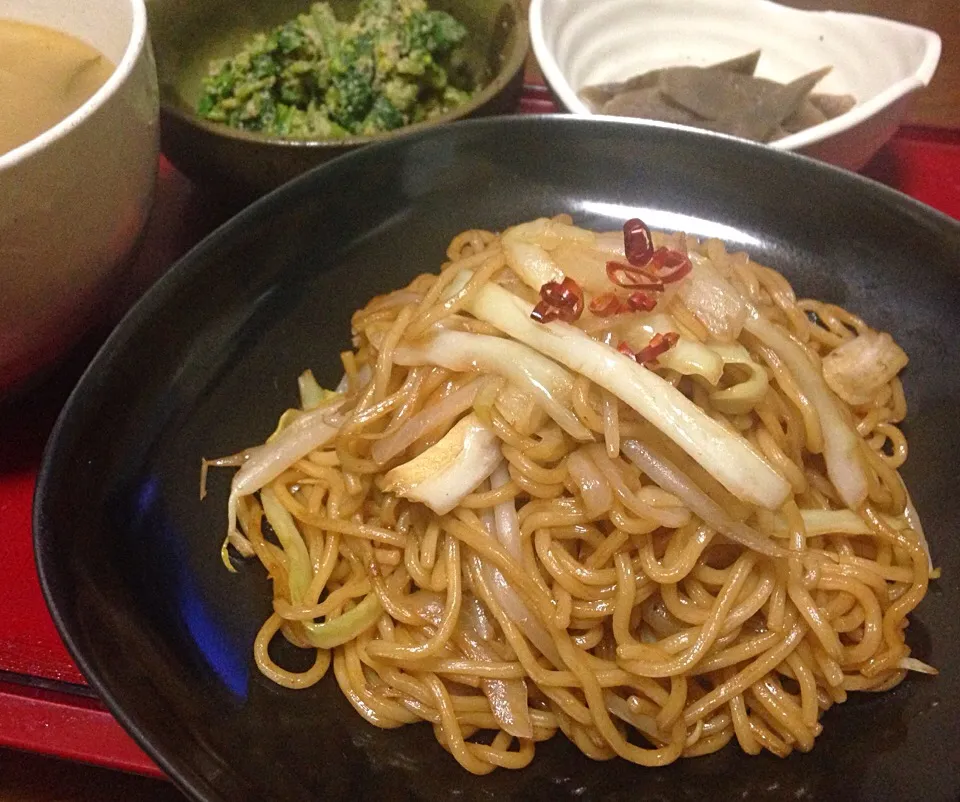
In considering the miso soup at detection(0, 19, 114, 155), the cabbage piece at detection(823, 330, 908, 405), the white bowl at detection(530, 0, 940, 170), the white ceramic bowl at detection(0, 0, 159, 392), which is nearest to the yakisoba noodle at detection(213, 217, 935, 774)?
the cabbage piece at detection(823, 330, 908, 405)

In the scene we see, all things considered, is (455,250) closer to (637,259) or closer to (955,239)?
(637,259)

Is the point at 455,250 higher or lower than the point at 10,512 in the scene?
Answer: higher

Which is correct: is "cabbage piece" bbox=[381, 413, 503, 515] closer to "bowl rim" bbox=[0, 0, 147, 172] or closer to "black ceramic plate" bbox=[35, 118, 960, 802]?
"black ceramic plate" bbox=[35, 118, 960, 802]

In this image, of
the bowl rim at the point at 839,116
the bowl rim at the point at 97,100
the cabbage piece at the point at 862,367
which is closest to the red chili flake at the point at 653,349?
the cabbage piece at the point at 862,367

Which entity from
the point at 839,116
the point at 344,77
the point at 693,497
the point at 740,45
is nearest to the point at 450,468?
the point at 693,497

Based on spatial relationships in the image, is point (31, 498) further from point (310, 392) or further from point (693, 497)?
point (693, 497)

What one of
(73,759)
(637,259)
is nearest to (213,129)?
(637,259)
